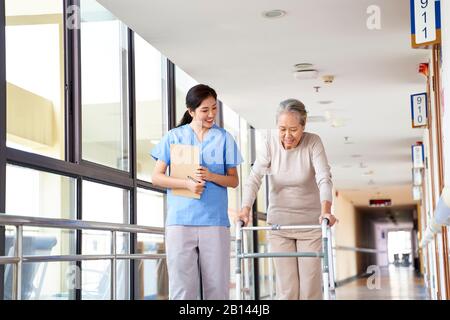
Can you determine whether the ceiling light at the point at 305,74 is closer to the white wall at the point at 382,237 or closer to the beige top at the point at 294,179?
the beige top at the point at 294,179

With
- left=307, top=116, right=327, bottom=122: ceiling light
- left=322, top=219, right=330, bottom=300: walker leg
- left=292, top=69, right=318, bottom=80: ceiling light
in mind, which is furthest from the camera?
left=307, top=116, right=327, bottom=122: ceiling light

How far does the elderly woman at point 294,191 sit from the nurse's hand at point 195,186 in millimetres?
547

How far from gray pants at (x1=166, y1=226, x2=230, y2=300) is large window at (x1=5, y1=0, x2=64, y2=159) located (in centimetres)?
172

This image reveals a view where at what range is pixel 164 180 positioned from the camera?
99.7 inches

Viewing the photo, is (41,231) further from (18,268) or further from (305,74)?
(305,74)

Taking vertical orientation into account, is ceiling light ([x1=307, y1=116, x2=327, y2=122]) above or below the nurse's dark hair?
above

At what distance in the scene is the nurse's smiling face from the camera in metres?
2.56

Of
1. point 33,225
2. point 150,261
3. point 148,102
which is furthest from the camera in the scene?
point 148,102

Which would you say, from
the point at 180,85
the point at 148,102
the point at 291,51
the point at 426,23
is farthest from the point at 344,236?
the point at 426,23

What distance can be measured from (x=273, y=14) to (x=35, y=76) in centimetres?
174

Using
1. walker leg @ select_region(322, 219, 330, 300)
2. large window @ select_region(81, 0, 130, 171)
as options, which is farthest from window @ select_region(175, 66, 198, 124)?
walker leg @ select_region(322, 219, 330, 300)

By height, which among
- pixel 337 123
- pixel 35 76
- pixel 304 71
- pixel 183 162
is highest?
pixel 304 71

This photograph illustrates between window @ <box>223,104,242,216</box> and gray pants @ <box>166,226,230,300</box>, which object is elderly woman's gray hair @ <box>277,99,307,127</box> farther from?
window @ <box>223,104,242,216</box>
